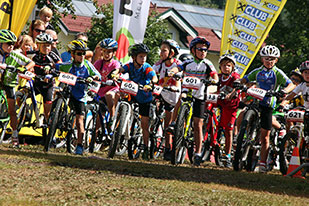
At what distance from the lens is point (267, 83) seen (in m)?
11.9

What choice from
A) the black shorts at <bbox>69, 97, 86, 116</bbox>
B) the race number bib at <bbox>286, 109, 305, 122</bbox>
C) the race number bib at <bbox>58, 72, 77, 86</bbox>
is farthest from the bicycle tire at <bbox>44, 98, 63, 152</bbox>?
the race number bib at <bbox>286, 109, 305, 122</bbox>

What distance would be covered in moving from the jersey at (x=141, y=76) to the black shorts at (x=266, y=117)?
79.7 inches

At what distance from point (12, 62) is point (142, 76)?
2.29 m

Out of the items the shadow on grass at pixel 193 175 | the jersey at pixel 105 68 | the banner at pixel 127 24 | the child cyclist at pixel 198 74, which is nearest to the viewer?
the shadow on grass at pixel 193 175

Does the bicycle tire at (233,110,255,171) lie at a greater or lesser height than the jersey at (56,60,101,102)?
lesser

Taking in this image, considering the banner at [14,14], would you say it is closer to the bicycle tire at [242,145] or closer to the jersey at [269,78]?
the jersey at [269,78]

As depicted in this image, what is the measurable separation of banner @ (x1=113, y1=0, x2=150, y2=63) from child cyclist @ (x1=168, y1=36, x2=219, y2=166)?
10.3ft

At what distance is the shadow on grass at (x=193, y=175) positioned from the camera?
9159mm

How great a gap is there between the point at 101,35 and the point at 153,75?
26536 millimetres

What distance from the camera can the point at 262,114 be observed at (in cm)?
1177

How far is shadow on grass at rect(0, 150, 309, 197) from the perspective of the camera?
30.1 feet

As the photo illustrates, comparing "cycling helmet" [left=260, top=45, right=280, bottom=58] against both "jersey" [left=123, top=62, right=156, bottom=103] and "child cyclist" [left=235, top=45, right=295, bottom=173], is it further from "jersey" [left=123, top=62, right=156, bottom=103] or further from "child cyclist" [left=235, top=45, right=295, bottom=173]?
"jersey" [left=123, top=62, right=156, bottom=103]

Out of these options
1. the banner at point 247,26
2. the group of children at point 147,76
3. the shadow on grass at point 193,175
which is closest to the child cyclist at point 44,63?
the group of children at point 147,76

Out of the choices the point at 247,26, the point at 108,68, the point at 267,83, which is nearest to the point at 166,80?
the point at 108,68
